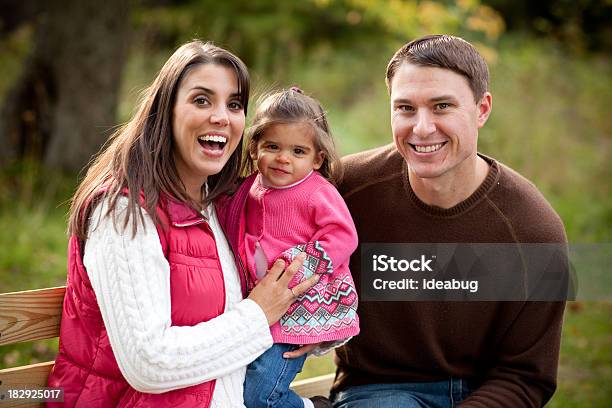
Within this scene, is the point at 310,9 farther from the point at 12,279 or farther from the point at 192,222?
the point at 192,222

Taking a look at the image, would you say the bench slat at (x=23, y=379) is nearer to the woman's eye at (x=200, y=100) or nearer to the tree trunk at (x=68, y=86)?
the woman's eye at (x=200, y=100)

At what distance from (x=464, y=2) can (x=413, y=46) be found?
441 cm

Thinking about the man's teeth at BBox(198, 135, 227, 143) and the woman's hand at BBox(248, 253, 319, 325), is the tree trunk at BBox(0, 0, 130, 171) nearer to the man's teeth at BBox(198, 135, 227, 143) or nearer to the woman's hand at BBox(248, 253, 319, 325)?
the man's teeth at BBox(198, 135, 227, 143)

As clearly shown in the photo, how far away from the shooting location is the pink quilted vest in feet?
7.83

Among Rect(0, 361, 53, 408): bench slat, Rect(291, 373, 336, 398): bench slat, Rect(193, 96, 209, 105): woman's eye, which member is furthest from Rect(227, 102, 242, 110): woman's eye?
Rect(291, 373, 336, 398): bench slat

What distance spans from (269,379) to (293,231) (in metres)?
0.53

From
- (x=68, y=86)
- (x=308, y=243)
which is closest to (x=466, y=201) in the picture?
(x=308, y=243)

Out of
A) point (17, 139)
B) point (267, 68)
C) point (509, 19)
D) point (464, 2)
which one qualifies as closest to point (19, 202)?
point (17, 139)

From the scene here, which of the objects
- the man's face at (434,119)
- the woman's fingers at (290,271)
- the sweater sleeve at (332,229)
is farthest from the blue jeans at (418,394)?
the man's face at (434,119)

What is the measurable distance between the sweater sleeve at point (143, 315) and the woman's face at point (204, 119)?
1.02 feet

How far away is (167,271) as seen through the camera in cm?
233

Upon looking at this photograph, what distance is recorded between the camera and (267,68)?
38.5 ft

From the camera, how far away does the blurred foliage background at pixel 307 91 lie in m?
5.94
